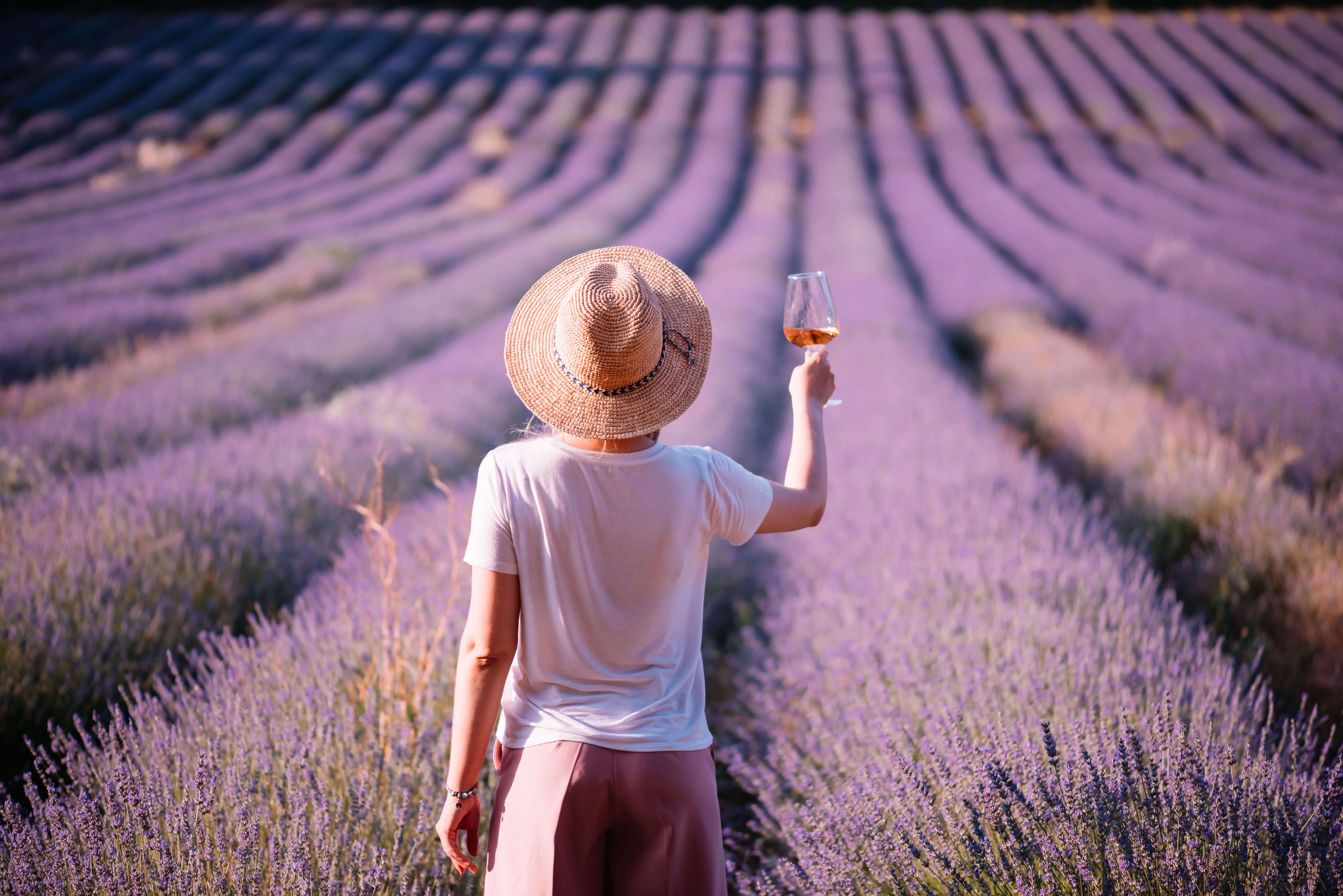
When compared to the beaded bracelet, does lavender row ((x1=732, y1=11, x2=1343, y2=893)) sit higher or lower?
lower

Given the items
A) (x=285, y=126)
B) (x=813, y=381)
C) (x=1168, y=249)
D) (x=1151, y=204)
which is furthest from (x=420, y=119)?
(x=813, y=381)

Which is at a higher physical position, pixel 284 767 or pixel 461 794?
pixel 461 794

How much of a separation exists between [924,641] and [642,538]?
122cm

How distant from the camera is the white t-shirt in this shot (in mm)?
1006

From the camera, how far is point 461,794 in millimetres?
1091

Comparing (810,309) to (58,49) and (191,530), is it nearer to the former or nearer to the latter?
(191,530)

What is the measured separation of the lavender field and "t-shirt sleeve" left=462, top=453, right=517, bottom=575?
1.95 feet

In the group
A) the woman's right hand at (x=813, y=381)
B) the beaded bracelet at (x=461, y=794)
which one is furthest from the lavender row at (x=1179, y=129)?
the beaded bracelet at (x=461, y=794)

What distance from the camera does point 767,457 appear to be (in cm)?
387

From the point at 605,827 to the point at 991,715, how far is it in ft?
3.38

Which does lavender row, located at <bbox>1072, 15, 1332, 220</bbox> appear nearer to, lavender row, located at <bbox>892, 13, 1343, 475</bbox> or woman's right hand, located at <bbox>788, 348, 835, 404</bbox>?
lavender row, located at <bbox>892, 13, 1343, 475</bbox>

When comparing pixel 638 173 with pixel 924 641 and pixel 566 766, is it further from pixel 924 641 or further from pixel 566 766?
pixel 566 766

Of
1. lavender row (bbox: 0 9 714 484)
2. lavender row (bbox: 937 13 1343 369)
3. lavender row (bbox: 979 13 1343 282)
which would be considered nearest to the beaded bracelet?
lavender row (bbox: 0 9 714 484)

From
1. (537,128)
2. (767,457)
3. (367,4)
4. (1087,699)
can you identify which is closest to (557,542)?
(1087,699)
